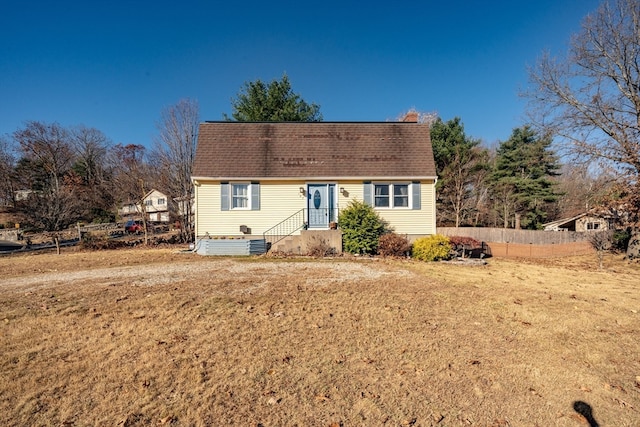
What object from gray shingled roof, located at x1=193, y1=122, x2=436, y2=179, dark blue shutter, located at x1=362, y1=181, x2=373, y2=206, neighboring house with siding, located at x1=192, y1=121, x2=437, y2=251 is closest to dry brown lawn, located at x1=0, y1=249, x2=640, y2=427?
neighboring house with siding, located at x1=192, y1=121, x2=437, y2=251

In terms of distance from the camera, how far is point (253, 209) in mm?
14656

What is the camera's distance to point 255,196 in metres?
14.7

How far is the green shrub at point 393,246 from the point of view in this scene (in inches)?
500

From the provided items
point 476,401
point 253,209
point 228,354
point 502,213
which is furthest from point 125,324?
point 502,213

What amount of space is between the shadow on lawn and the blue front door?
11895mm

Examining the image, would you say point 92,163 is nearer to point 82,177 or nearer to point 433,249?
point 82,177

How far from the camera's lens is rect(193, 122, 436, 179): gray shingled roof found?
48.2 feet

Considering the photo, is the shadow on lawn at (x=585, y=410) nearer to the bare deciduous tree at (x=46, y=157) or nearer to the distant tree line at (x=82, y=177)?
the distant tree line at (x=82, y=177)

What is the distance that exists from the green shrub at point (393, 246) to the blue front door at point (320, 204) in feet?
9.84

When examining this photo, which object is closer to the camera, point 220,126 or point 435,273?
point 435,273

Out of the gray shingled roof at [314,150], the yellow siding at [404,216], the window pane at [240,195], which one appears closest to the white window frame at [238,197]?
the window pane at [240,195]

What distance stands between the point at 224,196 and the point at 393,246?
321 inches

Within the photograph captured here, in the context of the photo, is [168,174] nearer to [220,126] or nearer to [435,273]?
[220,126]

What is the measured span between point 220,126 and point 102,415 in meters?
15.4
